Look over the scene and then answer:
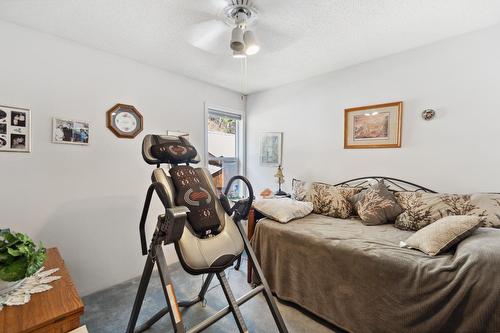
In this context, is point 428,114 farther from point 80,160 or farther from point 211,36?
point 80,160

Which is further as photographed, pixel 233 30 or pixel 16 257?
pixel 233 30

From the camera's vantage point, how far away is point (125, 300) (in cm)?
210

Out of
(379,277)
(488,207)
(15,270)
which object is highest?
(488,207)

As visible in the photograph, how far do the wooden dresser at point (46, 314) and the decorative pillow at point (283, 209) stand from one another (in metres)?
1.56

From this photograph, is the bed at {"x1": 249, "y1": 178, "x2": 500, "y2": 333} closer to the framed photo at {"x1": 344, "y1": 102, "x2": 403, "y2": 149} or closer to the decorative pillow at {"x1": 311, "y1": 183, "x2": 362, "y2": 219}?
the decorative pillow at {"x1": 311, "y1": 183, "x2": 362, "y2": 219}

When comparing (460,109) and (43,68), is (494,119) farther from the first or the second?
(43,68)

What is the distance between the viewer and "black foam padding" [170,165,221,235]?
5.00 feet

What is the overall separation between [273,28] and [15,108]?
2.22 m

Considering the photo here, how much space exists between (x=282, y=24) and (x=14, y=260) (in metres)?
2.28

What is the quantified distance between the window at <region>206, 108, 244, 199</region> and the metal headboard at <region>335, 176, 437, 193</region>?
1.77 meters

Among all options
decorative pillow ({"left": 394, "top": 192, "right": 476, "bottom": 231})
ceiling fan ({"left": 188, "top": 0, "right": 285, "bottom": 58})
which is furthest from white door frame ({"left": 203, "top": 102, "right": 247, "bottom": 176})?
decorative pillow ({"left": 394, "top": 192, "right": 476, "bottom": 231})

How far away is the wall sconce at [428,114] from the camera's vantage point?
216 cm

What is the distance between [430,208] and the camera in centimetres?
193

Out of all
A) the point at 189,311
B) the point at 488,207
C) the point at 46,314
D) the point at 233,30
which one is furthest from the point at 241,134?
the point at 46,314
